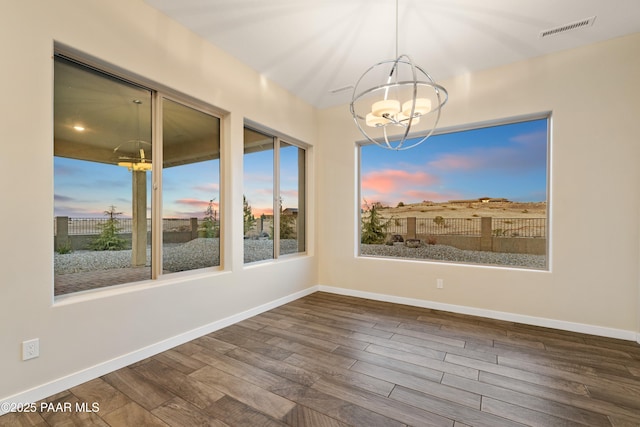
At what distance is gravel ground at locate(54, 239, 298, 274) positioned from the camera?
230 cm

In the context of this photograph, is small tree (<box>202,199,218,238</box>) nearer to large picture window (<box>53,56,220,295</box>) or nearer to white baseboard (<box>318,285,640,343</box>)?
large picture window (<box>53,56,220,295</box>)

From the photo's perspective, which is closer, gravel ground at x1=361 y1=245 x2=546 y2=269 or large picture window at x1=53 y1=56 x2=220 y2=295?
large picture window at x1=53 y1=56 x2=220 y2=295

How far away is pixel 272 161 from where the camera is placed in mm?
4297

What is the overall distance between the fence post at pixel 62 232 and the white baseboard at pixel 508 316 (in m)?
3.51

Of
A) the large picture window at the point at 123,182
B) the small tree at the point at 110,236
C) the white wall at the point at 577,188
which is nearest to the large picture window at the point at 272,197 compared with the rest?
the large picture window at the point at 123,182

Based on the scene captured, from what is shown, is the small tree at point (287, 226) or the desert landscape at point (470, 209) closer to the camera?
the desert landscape at point (470, 209)

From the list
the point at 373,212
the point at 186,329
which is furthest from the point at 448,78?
the point at 186,329

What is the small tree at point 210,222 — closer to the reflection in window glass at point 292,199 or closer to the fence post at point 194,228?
the fence post at point 194,228

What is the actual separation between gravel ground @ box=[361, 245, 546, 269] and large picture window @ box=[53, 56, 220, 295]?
254 centimetres

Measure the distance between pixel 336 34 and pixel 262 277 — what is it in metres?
2.94

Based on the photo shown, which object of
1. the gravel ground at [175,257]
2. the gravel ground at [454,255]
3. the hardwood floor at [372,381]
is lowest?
the hardwood floor at [372,381]

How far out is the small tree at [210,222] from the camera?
330 centimetres

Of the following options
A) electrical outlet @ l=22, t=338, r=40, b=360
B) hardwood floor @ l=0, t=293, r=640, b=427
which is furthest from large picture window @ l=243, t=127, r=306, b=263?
electrical outlet @ l=22, t=338, r=40, b=360

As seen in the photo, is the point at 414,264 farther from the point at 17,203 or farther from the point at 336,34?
the point at 17,203
